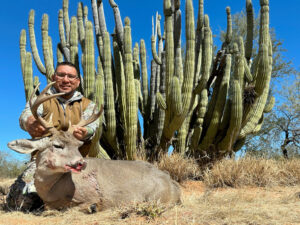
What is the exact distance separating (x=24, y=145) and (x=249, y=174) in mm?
5455

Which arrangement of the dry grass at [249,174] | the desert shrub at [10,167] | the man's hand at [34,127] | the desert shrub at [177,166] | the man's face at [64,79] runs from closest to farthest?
the man's hand at [34,127]
the man's face at [64,79]
the dry grass at [249,174]
the desert shrub at [177,166]
the desert shrub at [10,167]

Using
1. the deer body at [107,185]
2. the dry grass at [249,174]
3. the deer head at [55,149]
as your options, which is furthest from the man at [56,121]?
the dry grass at [249,174]

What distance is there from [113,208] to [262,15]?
6.70 m

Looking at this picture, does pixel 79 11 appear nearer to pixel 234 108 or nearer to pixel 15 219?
pixel 234 108

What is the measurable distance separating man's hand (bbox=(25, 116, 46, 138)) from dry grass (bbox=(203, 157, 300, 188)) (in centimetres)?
447

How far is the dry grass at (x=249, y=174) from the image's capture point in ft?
24.3

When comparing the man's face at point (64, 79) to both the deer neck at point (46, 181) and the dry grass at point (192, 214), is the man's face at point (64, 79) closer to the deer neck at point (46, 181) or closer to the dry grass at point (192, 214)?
the deer neck at point (46, 181)

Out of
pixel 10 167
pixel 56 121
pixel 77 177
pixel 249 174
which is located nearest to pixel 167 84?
pixel 249 174

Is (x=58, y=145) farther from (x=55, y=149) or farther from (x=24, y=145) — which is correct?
(x=24, y=145)

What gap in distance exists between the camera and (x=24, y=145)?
4023 millimetres

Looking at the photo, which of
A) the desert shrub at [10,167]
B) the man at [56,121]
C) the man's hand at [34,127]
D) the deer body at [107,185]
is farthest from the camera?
the desert shrub at [10,167]

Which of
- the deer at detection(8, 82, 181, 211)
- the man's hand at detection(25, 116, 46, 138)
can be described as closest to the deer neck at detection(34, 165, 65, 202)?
the deer at detection(8, 82, 181, 211)

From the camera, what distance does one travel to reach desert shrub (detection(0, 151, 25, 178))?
15688mm

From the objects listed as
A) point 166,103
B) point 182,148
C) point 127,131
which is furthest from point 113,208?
point 182,148
